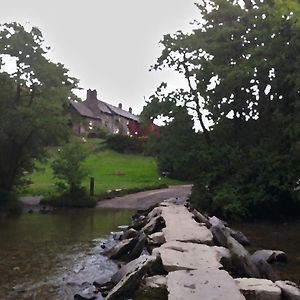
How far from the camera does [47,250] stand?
13844 mm

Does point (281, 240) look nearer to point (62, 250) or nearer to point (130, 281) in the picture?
point (62, 250)

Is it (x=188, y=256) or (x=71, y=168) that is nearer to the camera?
(x=188, y=256)

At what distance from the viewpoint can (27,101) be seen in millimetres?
28469

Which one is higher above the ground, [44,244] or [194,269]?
[194,269]

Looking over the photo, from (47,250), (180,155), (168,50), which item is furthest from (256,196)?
(47,250)

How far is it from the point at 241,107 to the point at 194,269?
17452 mm

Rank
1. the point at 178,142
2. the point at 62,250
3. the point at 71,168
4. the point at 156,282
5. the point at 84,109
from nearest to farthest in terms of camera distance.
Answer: the point at 156,282 < the point at 62,250 < the point at 178,142 < the point at 71,168 < the point at 84,109

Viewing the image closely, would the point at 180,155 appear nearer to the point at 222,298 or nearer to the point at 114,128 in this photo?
the point at 222,298

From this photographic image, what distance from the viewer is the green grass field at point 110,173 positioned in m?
35.4

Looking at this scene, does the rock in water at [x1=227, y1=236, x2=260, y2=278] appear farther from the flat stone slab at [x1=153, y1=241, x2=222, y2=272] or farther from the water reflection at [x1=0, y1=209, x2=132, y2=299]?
the water reflection at [x1=0, y1=209, x2=132, y2=299]

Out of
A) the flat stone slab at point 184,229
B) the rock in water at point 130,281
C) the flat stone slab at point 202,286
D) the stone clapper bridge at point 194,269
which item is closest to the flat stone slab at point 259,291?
the stone clapper bridge at point 194,269

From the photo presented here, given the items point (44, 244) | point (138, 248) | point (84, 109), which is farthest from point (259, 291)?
point (84, 109)

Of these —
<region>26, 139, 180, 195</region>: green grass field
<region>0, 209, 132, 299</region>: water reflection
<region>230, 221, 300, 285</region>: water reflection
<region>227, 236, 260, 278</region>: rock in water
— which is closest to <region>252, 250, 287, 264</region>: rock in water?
<region>230, 221, 300, 285</region>: water reflection

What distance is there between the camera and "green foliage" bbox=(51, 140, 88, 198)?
1179 inches
